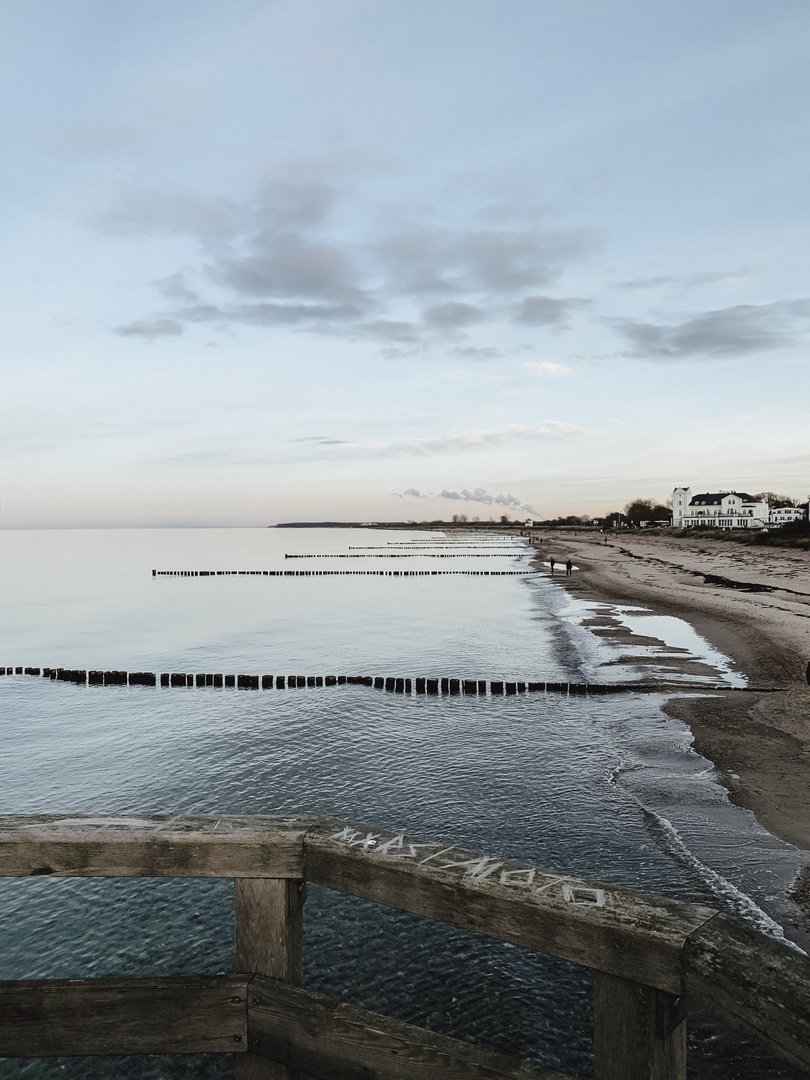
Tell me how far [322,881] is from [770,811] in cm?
1164

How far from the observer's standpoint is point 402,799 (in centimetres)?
1286

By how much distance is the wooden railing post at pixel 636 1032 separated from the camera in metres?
2.14

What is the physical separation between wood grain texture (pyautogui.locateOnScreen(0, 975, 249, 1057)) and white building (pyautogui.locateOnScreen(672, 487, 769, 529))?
179 meters

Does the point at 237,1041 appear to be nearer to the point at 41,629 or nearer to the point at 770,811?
the point at 770,811

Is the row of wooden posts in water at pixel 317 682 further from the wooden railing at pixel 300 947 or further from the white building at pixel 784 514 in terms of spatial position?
the white building at pixel 784 514

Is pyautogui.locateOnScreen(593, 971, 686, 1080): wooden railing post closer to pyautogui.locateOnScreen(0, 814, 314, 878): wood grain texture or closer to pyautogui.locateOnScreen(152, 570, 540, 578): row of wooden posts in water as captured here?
pyautogui.locateOnScreen(0, 814, 314, 878): wood grain texture

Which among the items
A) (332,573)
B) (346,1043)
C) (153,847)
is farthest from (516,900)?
(332,573)

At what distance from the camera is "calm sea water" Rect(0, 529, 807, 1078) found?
303 inches

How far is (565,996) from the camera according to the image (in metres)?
7.64

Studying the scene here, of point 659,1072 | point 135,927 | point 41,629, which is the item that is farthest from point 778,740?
point 41,629

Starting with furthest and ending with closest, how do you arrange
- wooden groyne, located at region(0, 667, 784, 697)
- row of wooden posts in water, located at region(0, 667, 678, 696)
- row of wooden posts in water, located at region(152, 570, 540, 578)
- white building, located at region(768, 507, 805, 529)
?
white building, located at region(768, 507, 805, 529), row of wooden posts in water, located at region(152, 570, 540, 578), row of wooden posts in water, located at region(0, 667, 678, 696), wooden groyne, located at region(0, 667, 784, 697)

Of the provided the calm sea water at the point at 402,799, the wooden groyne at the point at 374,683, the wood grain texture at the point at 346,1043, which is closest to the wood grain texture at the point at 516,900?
the wood grain texture at the point at 346,1043

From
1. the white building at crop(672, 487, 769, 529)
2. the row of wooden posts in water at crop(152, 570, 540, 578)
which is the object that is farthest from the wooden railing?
the white building at crop(672, 487, 769, 529)

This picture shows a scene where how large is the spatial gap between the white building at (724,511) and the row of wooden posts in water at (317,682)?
159525 millimetres
